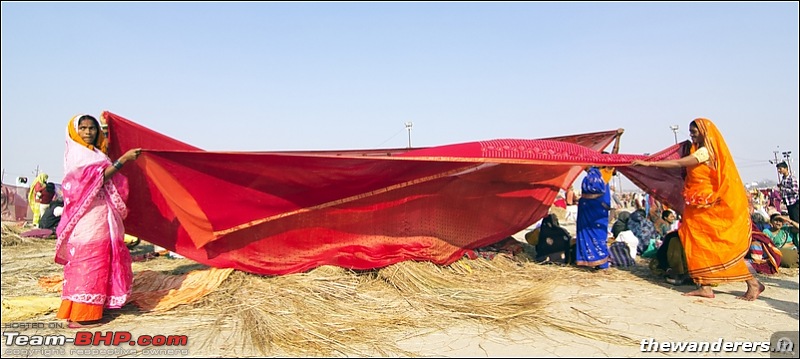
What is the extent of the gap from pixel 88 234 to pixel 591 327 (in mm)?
4043

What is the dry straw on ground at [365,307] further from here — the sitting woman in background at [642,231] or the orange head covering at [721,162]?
the sitting woman in background at [642,231]

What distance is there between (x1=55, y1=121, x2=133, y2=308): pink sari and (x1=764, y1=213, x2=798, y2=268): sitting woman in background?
766cm

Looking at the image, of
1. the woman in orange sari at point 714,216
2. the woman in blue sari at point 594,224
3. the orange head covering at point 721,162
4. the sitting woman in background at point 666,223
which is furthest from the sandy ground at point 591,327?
the sitting woman in background at point 666,223

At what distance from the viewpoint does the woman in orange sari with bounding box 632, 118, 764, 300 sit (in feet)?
13.8

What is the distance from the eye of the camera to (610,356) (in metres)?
2.86

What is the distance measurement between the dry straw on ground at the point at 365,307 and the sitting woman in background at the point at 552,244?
552 millimetres

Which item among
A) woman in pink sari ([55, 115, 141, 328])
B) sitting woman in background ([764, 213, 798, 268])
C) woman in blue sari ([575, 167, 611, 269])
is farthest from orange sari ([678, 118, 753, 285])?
woman in pink sari ([55, 115, 141, 328])

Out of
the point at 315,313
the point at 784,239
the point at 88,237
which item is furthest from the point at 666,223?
the point at 88,237

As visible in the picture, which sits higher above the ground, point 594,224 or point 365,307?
point 594,224

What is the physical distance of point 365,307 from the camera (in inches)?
155

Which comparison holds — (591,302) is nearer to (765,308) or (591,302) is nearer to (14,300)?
(765,308)

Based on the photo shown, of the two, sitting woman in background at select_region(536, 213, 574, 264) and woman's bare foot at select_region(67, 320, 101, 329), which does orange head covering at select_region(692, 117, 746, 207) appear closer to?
sitting woman in background at select_region(536, 213, 574, 264)

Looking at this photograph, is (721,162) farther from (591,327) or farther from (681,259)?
(591,327)

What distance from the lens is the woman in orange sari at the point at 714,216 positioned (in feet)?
13.8
